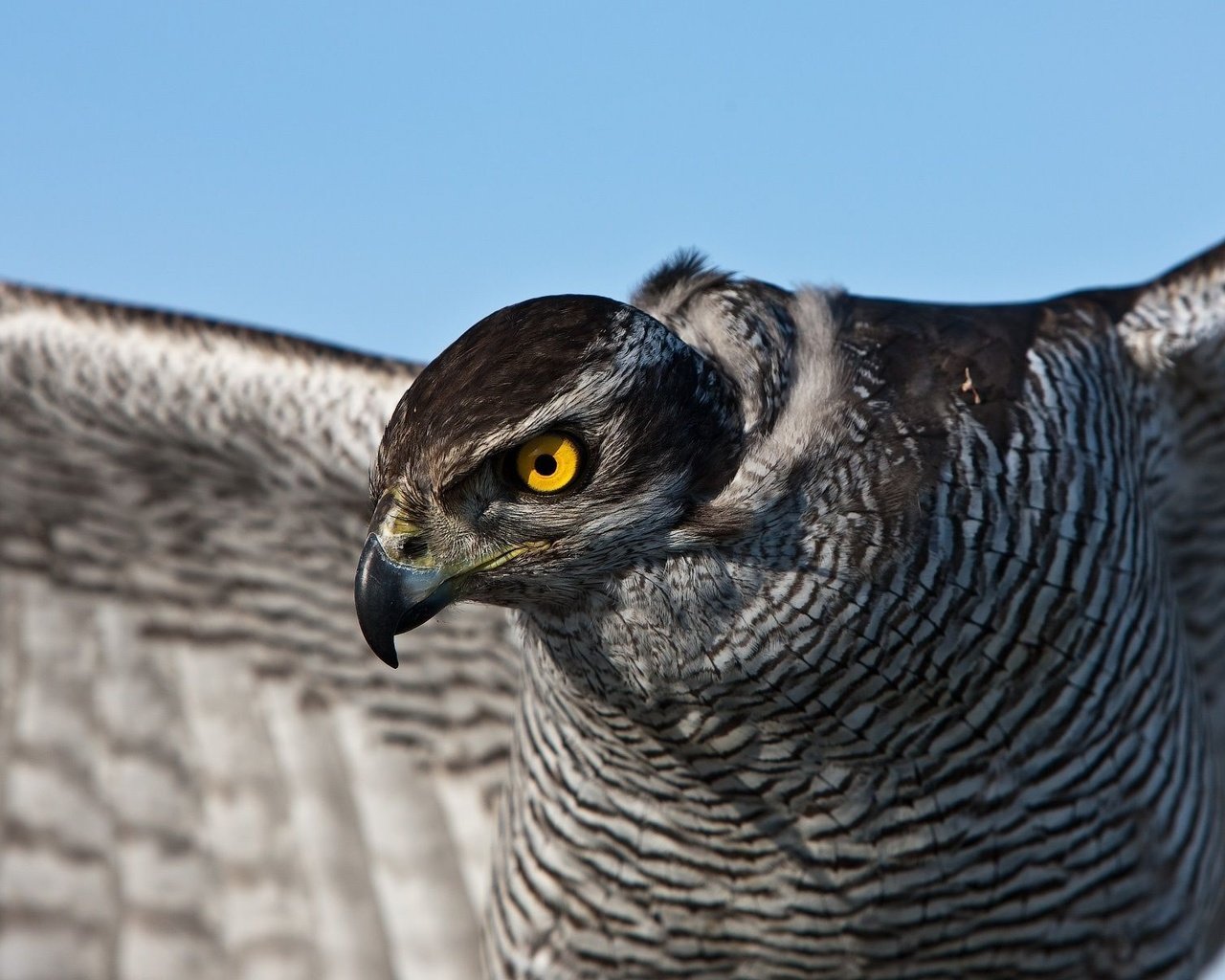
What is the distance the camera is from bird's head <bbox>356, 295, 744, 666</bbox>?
11.1ft

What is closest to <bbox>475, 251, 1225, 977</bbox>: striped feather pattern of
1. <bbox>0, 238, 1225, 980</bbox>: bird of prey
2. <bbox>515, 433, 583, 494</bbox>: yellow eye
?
<bbox>0, 238, 1225, 980</bbox>: bird of prey

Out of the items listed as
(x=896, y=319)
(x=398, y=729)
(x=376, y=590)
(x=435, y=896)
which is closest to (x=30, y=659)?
(x=398, y=729)

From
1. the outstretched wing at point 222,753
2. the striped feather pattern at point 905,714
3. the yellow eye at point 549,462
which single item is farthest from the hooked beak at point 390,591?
the outstretched wing at point 222,753

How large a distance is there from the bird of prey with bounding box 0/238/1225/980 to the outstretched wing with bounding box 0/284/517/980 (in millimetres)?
16

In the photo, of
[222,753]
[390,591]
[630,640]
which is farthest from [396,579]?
[222,753]

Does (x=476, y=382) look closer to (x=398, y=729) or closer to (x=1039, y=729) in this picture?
(x=1039, y=729)

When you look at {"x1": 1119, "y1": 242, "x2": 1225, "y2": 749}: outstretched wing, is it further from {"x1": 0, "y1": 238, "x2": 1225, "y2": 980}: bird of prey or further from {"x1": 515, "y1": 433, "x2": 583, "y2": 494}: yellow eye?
{"x1": 515, "y1": 433, "x2": 583, "y2": 494}: yellow eye

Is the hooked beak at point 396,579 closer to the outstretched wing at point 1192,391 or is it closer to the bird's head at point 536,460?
the bird's head at point 536,460

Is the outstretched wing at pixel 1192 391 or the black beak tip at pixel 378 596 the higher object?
the outstretched wing at pixel 1192 391

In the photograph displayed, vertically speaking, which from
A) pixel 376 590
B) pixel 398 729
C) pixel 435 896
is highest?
pixel 376 590

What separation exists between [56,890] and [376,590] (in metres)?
3.63

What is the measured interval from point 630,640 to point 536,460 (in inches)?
20.6

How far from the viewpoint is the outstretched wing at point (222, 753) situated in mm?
6133

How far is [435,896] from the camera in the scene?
654 cm
